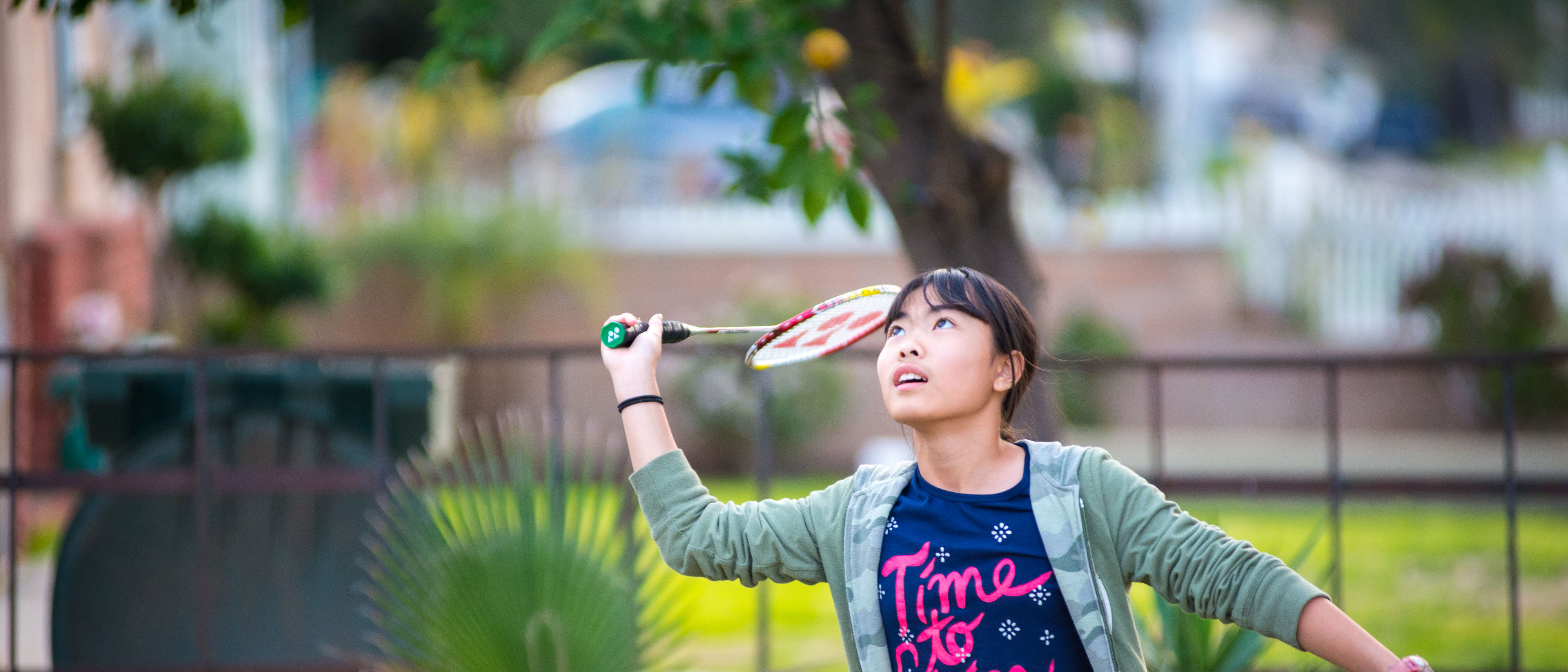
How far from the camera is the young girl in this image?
163cm

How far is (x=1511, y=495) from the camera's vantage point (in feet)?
10.8

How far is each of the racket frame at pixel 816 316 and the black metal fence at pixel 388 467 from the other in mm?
1275

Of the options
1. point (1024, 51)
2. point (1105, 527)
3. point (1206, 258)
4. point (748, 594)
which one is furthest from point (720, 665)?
point (1024, 51)

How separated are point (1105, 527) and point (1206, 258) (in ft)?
29.6

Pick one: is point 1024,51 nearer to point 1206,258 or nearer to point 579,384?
point 1206,258

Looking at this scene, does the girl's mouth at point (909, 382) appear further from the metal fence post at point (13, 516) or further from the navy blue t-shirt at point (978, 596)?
the metal fence post at point (13, 516)

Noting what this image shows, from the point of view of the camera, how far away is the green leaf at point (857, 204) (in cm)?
269

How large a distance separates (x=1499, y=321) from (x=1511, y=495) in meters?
6.47

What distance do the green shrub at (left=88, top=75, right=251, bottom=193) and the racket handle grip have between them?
15.9 ft

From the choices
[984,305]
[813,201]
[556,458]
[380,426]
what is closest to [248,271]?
[380,426]

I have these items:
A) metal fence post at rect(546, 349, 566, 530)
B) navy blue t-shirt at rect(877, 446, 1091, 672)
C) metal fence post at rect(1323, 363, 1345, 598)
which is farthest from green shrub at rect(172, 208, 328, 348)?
navy blue t-shirt at rect(877, 446, 1091, 672)

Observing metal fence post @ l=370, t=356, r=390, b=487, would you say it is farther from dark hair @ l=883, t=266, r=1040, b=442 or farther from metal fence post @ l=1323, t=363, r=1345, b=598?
metal fence post @ l=1323, t=363, r=1345, b=598

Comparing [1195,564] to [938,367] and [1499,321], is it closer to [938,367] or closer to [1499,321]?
[938,367]

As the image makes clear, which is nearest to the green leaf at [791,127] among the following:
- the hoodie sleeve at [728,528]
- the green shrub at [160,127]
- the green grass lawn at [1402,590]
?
the hoodie sleeve at [728,528]
